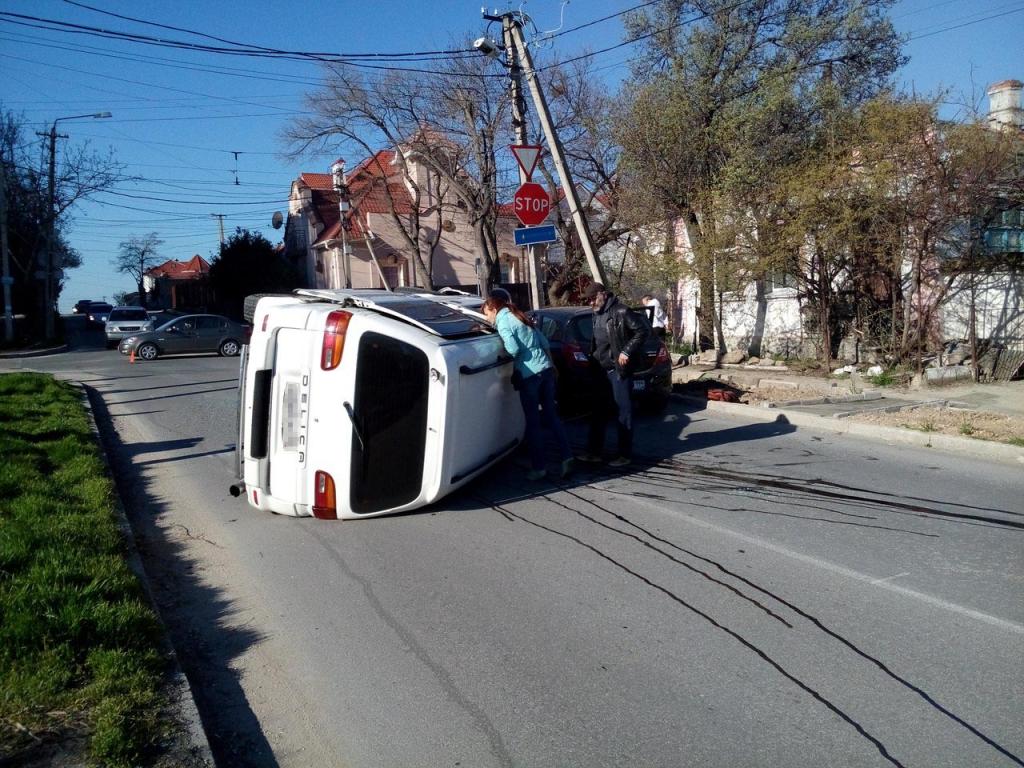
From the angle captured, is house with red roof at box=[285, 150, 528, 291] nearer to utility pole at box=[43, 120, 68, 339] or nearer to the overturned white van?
utility pole at box=[43, 120, 68, 339]

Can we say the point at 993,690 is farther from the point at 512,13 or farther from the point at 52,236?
the point at 52,236

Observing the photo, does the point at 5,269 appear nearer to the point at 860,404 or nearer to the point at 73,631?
the point at 860,404

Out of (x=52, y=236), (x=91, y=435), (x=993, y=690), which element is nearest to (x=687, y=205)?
(x=91, y=435)

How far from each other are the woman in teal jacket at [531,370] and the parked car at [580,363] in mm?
2898

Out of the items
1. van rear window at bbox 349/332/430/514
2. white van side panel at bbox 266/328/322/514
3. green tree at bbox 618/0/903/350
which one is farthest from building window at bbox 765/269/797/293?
white van side panel at bbox 266/328/322/514

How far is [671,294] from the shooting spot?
21594mm

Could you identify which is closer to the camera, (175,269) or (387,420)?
(387,420)

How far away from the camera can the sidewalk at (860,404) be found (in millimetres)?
8805

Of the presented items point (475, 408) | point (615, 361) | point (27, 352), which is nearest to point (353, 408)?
point (475, 408)

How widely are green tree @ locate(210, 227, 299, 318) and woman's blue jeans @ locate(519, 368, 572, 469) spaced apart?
37510 mm

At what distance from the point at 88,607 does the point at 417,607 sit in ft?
5.81

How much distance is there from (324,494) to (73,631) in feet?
7.68

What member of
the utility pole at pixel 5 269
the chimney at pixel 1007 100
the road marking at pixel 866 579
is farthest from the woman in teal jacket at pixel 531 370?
the utility pole at pixel 5 269

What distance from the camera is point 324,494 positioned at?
6391mm
